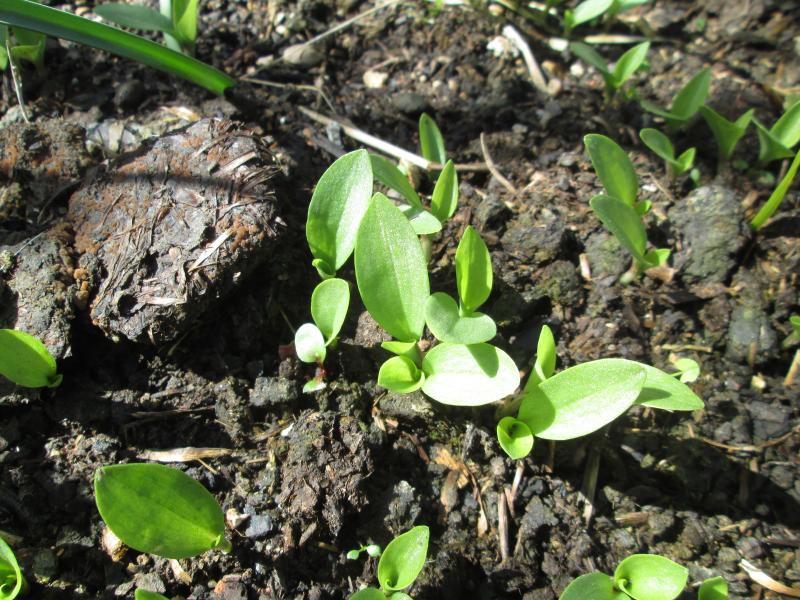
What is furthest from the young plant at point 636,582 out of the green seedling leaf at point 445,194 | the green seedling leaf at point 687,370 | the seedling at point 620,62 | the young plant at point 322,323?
the seedling at point 620,62

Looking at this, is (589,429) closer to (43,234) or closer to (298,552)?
(298,552)

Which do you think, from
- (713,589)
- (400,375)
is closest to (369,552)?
(400,375)

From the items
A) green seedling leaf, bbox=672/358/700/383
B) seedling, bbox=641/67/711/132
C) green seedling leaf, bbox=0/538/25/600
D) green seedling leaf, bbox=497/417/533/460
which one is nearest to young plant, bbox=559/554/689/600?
green seedling leaf, bbox=497/417/533/460

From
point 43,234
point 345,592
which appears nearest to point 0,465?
point 43,234

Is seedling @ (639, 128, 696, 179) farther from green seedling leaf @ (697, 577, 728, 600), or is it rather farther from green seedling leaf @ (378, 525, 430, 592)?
green seedling leaf @ (378, 525, 430, 592)

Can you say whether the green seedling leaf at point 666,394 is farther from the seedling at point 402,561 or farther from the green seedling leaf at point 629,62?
the green seedling leaf at point 629,62

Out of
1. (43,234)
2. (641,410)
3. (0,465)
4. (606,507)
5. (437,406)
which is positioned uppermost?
(43,234)
